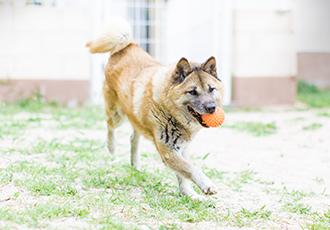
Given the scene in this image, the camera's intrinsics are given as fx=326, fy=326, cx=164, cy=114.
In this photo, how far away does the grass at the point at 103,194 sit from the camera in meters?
2.03

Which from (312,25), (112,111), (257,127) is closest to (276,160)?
(257,127)

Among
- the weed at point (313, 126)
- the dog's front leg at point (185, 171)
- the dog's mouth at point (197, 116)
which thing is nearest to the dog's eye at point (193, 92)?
the dog's mouth at point (197, 116)

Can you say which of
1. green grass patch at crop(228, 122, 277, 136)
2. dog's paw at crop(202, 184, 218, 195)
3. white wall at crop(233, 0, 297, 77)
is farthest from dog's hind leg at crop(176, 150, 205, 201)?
white wall at crop(233, 0, 297, 77)

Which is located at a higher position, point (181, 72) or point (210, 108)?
point (181, 72)

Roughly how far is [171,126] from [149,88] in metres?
0.38

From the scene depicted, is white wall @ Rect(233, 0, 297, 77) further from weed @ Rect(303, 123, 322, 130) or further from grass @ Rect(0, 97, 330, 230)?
grass @ Rect(0, 97, 330, 230)

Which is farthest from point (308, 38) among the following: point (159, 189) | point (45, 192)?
point (45, 192)

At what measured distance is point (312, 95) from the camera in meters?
9.05

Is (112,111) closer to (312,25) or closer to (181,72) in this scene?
(181,72)

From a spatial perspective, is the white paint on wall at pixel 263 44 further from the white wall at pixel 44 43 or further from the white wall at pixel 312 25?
the white wall at pixel 44 43

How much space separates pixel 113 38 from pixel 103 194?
154 centimetres

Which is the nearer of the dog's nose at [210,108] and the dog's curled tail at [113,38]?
the dog's nose at [210,108]

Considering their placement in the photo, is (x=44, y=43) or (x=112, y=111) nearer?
(x=112, y=111)

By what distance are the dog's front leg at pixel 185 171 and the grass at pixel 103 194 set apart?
0.12 metres
